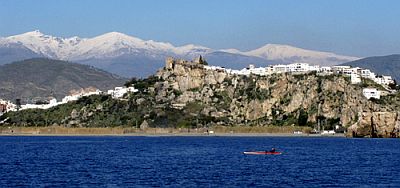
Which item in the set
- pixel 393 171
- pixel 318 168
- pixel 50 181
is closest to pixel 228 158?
pixel 318 168

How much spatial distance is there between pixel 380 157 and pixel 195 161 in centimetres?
2704

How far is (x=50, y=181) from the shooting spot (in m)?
80.6

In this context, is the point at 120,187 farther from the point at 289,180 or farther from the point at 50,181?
the point at 289,180

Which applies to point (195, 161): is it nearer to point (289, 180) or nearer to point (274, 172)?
point (274, 172)

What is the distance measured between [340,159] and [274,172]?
26.8 metres

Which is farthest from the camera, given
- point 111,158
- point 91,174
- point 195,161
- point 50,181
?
point 111,158

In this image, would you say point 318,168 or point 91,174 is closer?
point 91,174

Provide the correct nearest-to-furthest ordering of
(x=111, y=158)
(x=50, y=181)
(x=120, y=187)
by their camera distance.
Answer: (x=120, y=187) → (x=50, y=181) → (x=111, y=158)

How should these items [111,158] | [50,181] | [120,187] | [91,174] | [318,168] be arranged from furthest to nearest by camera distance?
[111,158], [318,168], [91,174], [50,181], [120,187]

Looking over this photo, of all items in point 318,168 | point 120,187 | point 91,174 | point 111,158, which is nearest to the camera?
point 120,187

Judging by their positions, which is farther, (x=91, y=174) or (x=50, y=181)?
(x=91, y=174)

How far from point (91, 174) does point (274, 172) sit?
745 inches

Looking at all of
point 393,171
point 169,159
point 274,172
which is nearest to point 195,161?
point 169,159

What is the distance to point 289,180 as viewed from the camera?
268ft
